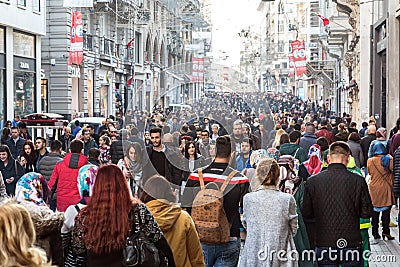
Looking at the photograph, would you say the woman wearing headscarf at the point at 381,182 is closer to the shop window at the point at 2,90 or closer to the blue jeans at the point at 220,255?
the blue jeans at the point at 220,255

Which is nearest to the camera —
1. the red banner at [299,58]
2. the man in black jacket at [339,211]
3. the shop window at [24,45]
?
the man in black jacket at [339,211]

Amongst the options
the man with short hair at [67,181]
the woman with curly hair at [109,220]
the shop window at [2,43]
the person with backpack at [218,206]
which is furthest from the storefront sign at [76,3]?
the woman with curly hair at [109,220]

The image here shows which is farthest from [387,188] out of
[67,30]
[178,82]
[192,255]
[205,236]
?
[67,30]

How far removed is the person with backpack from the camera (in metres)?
7.45

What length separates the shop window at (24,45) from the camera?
32.0 m

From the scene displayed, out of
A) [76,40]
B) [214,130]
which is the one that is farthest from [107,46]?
[214,130]

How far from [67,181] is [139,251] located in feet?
18.2

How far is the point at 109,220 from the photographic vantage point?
520 centimetres

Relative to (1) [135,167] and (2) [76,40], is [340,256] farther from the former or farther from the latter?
(2) [76,40]

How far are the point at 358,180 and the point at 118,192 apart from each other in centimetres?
316

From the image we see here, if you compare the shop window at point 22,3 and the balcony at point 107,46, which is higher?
the shop window at point 22,3

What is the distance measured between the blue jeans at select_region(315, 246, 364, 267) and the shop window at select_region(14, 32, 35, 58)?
84.5 ft

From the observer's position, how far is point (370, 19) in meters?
32.8

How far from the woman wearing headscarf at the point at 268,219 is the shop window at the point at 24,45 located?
1018 inches
